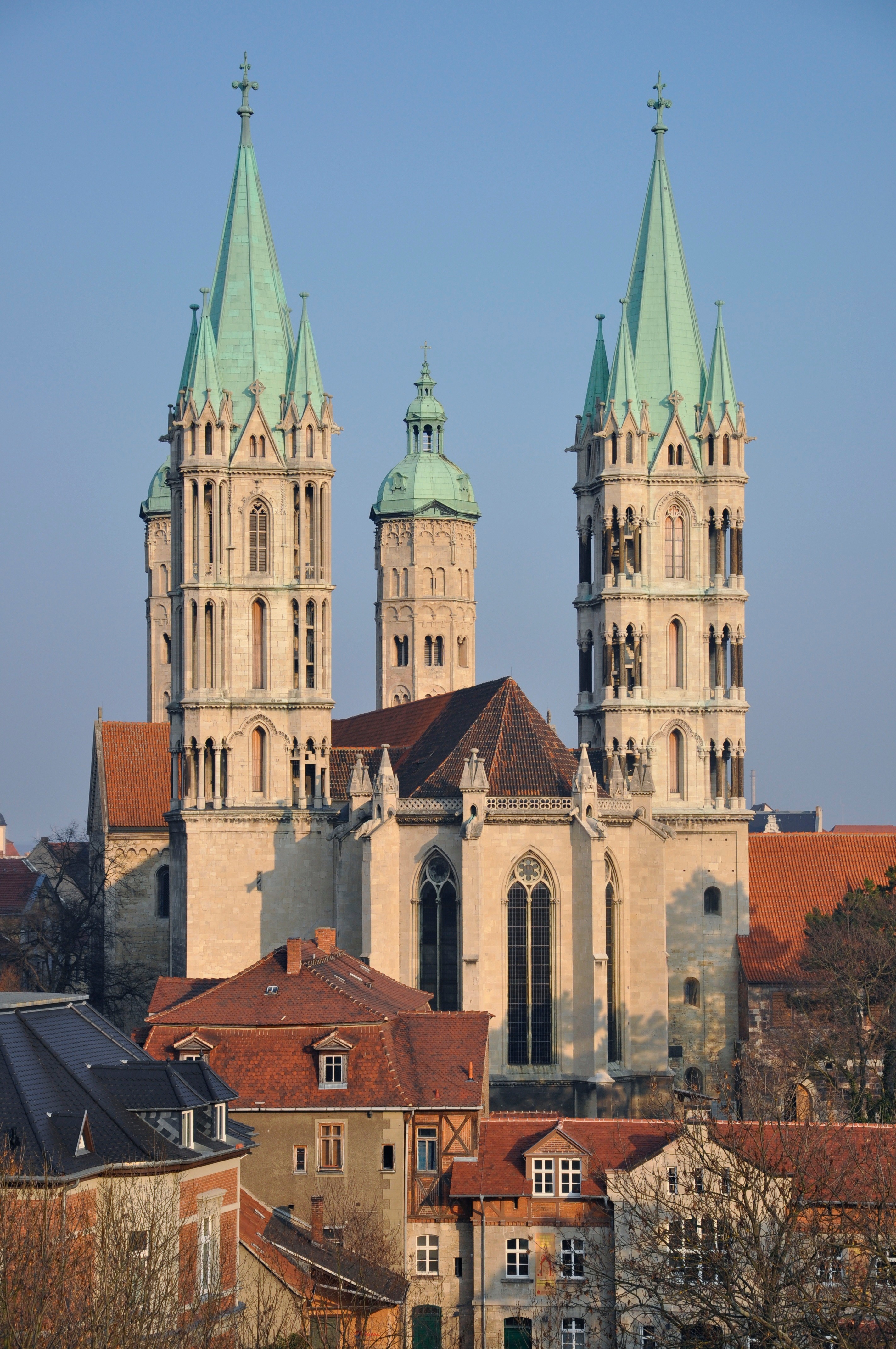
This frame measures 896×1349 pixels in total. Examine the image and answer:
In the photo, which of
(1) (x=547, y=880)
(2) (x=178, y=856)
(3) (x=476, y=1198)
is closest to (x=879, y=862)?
(1) (x=547, y=880)

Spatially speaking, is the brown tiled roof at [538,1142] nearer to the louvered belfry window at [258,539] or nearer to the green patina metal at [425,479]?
the louvered belfry window at [258,539]

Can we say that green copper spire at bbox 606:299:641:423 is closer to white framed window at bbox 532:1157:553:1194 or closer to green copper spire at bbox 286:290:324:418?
green copper spire at bbox 286:290:324:418

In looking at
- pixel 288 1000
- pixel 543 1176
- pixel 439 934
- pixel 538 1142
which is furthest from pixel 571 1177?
pixel 439 934

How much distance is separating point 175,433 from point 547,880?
22277 millimetres

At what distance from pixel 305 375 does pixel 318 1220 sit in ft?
128

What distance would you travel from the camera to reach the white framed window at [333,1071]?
175ft

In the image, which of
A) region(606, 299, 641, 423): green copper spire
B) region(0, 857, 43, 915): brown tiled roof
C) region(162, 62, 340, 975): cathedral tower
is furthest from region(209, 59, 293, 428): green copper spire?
region(0, 857, 43, 915): brown tiled roof

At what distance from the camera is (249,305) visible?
81.6 metres

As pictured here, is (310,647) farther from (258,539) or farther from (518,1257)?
(518,1257)

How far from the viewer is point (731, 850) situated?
3255 inches

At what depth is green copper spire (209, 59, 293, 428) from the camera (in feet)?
265

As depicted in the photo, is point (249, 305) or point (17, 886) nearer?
point (249, 305)

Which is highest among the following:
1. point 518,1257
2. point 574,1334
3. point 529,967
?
point 529,967

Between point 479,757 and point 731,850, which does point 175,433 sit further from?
point 731,850
